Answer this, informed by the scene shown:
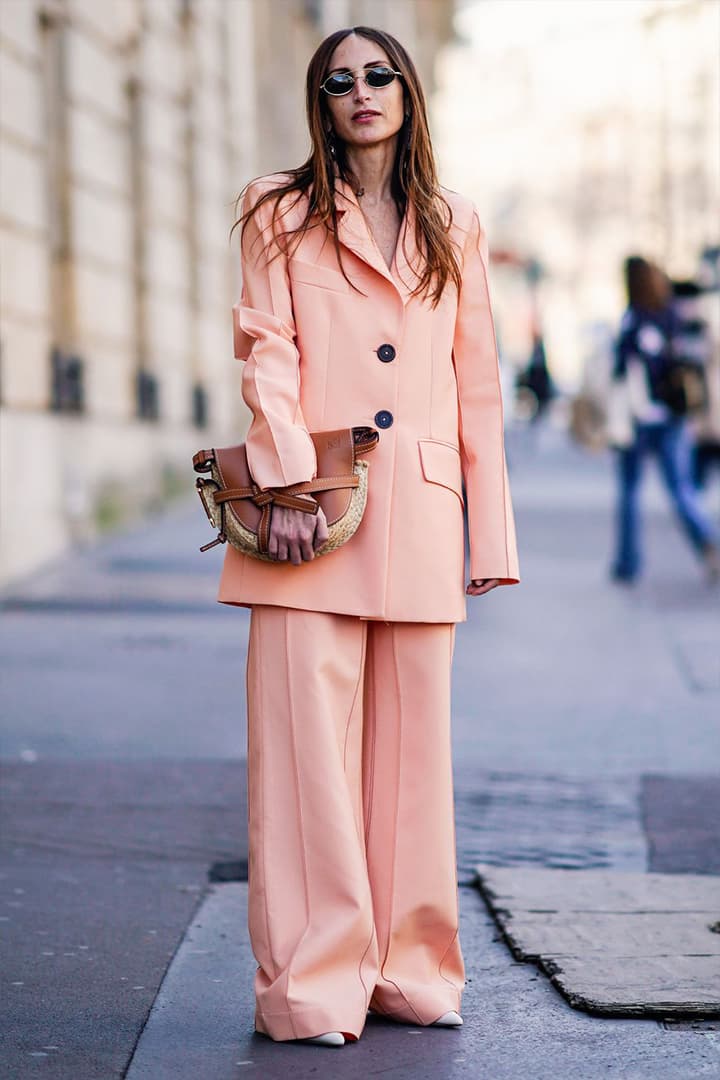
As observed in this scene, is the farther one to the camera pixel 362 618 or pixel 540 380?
pixel 540 380

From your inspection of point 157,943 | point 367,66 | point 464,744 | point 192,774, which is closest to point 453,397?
point 367,66

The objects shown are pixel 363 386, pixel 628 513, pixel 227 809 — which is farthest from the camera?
pixel 628 513

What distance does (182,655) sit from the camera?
28.3 feet

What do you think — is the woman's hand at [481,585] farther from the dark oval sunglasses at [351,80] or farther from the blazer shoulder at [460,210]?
the dark oval sunglasses at [351,80]

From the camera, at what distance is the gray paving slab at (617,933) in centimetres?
382

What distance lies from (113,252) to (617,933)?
37.4 feet

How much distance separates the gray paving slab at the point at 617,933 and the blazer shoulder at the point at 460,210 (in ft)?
5.24

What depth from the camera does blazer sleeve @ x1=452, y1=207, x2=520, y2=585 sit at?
3758 mm

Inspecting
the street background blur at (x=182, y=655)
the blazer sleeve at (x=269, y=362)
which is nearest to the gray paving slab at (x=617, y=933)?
the street background blur at (x=182, y=655)

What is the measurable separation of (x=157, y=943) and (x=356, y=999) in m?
0.87

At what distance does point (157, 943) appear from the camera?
4.30 m

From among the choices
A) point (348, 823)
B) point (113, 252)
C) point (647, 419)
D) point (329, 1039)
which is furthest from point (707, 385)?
point (329, 1039)

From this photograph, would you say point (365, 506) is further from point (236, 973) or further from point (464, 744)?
point (464, 744)

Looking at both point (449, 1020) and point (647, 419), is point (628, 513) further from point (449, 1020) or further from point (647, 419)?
point (449, 1020)
